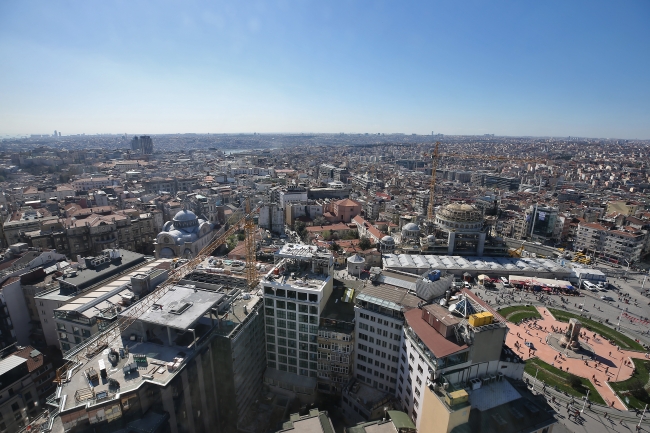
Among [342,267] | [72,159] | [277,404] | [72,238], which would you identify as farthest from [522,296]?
[72,159]

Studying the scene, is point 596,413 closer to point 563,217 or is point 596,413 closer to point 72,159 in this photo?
point 563,217

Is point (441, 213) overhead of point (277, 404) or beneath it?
overhead

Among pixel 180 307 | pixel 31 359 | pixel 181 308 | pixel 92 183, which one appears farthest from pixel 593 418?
pixel 92 183

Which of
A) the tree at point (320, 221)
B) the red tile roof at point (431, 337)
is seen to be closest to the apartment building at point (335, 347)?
the red tile roof at point (431, 337)

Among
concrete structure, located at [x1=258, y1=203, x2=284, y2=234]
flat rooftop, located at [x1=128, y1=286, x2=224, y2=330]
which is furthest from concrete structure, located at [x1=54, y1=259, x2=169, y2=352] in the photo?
concrete structure, located at [x1=258, y1=203, x2=284, y2=234]

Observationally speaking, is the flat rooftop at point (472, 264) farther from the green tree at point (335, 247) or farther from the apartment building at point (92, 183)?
the apartment building at point (92, 183)
